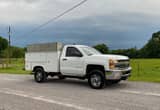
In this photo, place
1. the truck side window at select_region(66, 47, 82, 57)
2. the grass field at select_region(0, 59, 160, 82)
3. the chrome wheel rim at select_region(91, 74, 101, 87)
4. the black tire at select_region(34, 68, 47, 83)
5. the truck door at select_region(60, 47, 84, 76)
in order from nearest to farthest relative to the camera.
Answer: the chrome wheel rim at select_region(91, 74, 101, 87)
the truck door at select_region(60, 47, 84, 76)
the truck side window at select_region(66, 47, 82, 57)
the black tire at select_region(34, 68, 47, 83)
the grass field at select_region(0, 59, 160, 82)

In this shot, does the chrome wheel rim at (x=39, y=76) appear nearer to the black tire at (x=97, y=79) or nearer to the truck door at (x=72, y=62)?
the truck door at (x=72, y=62)

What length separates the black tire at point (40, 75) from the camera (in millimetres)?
13677

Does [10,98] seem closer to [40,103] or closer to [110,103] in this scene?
[40,103]

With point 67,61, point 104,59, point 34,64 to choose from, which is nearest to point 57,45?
point 67,61

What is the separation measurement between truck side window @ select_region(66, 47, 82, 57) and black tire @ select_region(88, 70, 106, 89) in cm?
126

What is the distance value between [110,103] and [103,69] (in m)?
3.31

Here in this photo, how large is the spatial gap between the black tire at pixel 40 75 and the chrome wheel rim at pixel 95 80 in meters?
3.50

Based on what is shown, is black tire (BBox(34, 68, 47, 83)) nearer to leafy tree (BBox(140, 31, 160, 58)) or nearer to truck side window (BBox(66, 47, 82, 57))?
truck side window (BBox(66, 47, 82, 57))

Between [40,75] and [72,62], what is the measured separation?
2.65m

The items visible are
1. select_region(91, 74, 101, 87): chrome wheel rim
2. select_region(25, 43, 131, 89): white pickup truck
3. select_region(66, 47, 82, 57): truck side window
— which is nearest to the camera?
select_region(25, 43, 131, 89): white pickup truck

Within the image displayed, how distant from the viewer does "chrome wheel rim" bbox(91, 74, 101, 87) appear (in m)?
11.0

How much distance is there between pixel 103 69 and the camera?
36.2ft

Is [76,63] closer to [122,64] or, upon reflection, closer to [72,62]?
[72,62]

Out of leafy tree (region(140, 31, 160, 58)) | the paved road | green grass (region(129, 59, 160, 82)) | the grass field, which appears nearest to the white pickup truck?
the paved road
